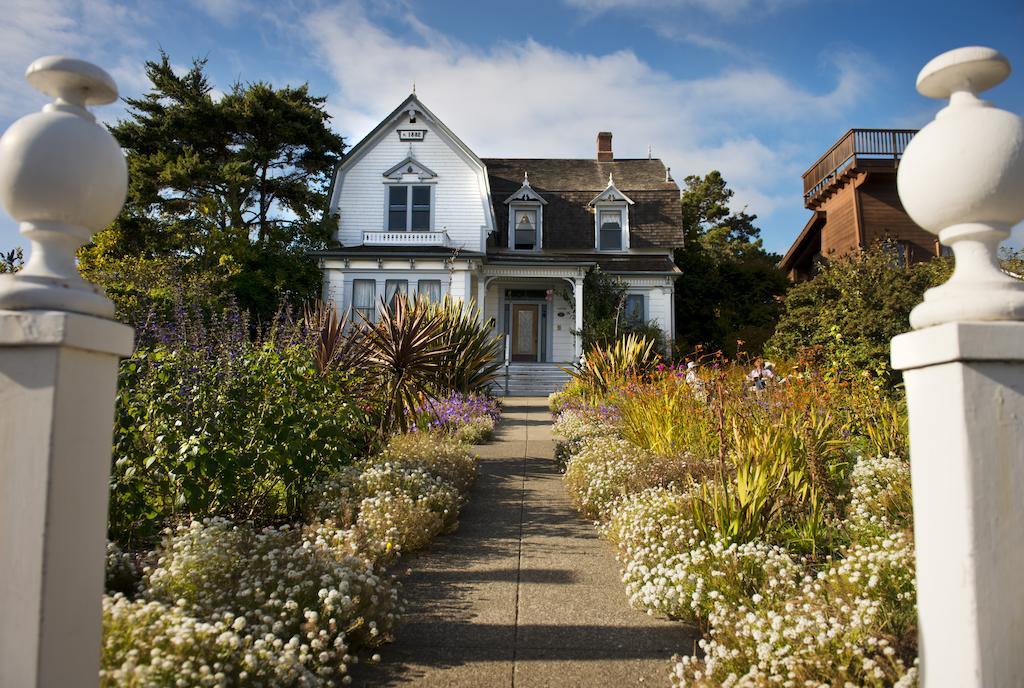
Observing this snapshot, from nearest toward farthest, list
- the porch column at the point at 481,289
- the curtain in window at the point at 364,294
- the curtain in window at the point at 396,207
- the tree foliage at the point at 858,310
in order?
1. the tree foliage at the point at 858,310
2. the porch column at the point at 481,289
3. the curtain in window at the point at 364,294
4. the curtain in window at the point at 396,207

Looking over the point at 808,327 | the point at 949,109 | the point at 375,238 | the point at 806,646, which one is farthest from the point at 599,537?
the point at 375,238

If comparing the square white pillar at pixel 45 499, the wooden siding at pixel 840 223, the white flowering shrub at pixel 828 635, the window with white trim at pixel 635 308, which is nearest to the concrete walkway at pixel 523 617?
the white flowering shrub at pixel 828 635

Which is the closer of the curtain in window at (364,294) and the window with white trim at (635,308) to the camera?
the curtain in window at (364,294)

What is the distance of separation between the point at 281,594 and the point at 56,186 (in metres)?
2.10

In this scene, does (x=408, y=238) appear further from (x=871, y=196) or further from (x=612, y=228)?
(x=871, y=196)

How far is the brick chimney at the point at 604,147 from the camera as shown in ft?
81.4

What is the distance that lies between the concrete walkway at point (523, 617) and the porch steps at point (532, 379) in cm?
1327

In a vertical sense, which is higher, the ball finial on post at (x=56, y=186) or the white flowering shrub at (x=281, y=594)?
the ball finial on post at (x=56, y=186)

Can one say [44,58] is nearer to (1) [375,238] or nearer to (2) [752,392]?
(2) [752,392]

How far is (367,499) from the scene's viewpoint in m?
4.80

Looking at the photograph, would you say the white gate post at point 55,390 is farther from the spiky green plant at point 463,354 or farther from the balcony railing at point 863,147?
the balcony railing at point 863,147

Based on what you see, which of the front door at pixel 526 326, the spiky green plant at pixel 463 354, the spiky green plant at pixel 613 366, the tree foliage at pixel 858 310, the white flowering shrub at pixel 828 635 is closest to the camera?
the white flowering shrub at pixel 828 635

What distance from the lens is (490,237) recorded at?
69.7 feet

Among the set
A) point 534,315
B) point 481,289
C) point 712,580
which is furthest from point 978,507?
point 534,315
